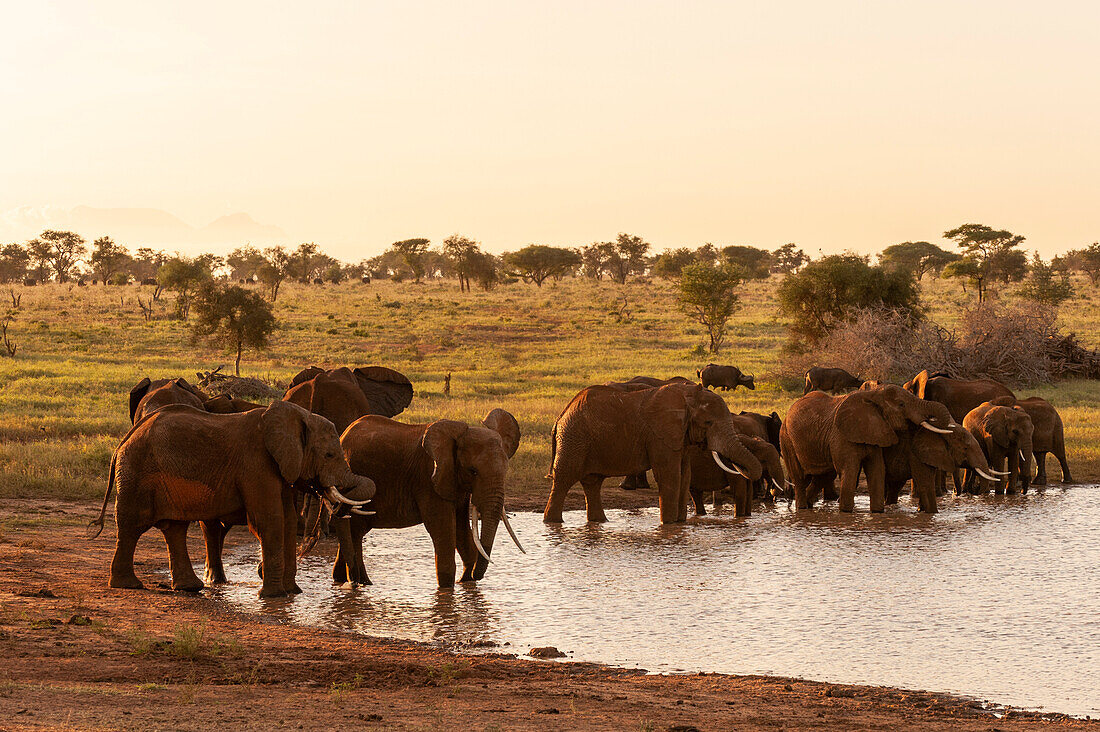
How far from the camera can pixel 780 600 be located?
1067 centimetres

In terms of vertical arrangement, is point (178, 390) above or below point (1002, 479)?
above

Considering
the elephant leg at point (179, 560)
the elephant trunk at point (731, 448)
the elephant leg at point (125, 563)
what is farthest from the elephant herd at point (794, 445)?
the elephant leg at point (125, 563)

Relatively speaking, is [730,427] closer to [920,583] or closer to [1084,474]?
[920,583]

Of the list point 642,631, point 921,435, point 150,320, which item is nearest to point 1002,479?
point 921,435

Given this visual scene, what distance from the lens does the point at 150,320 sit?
55.9m

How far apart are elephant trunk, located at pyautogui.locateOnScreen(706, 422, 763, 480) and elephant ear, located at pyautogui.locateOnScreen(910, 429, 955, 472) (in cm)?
272

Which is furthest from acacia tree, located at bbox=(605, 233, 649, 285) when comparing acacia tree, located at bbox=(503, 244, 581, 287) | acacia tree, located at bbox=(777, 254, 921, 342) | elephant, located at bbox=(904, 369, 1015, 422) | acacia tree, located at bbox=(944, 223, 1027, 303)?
elephant, located at bbox=(904, 369, 1015, 422)

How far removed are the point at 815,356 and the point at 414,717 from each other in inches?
1245

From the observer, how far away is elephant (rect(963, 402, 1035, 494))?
18250 mm

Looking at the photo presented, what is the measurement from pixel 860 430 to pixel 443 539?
297 inches

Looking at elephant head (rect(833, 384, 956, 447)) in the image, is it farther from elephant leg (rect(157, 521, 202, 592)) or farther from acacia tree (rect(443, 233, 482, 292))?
acacia tree (rect(443, 233, 482, 292))

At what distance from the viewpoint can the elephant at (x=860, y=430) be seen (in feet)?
53.9

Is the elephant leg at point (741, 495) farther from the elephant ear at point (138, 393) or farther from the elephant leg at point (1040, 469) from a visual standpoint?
the elephant ear at point (138, 393)

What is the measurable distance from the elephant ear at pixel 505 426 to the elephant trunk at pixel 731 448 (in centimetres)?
299
